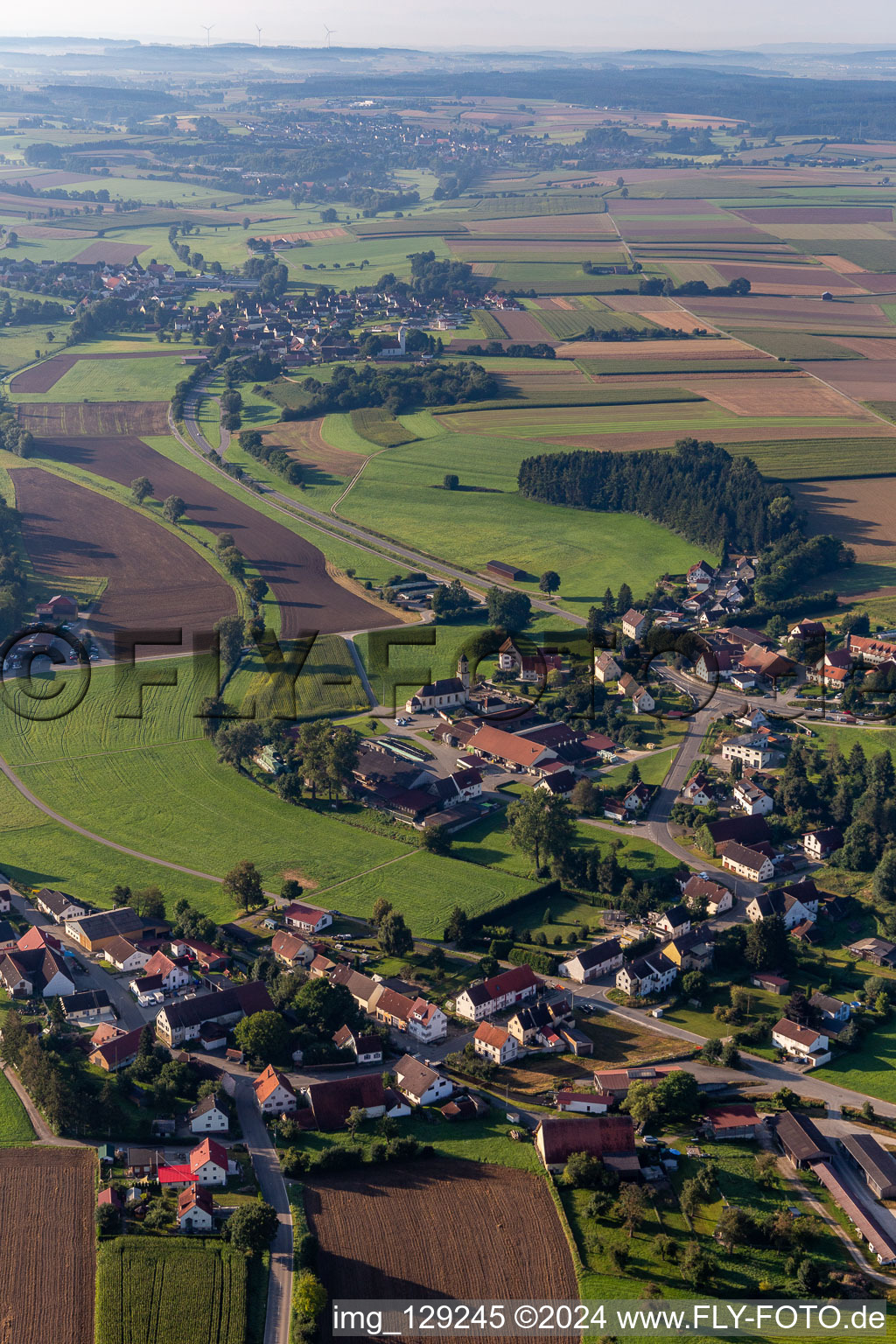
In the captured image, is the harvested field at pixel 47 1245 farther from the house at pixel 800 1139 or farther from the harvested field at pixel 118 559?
the harvested field at pixel 118 559

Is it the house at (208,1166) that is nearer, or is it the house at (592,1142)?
the house at (208,1166)

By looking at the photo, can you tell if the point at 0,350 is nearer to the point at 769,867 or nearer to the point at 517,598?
the point at 517,598

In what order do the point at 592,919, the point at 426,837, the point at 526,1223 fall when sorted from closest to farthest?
the point at 526,1223, the point at 592,919, the point at 426,837

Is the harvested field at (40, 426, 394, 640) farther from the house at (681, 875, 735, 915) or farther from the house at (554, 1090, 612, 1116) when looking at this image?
the house at (554, 1090, 612, 1116)

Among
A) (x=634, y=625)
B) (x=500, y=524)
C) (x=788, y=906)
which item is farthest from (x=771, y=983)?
(x=500, y=524)

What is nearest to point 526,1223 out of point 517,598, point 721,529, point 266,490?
point 517,598

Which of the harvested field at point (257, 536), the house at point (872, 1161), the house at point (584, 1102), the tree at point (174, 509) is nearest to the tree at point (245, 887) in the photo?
the house at point (584, 1102)

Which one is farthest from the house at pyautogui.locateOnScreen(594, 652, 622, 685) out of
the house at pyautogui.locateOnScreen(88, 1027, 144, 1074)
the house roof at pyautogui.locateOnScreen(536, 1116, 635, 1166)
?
the house at pyautogui.locateOnScreen(88, 1027, 144, 1074)
